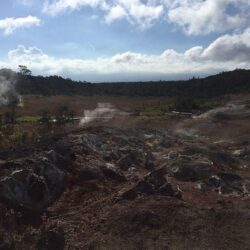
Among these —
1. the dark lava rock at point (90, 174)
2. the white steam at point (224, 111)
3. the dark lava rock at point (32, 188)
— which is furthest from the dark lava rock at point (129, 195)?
the white steam at point (224, 111)

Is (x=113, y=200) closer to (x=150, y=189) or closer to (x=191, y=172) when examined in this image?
(x=150, y=189)

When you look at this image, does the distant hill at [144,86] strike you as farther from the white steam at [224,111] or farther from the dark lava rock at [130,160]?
the dark lava rock at [130,160]

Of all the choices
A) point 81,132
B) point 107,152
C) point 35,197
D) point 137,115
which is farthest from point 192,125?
point 35,197

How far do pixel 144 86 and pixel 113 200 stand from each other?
141095mm

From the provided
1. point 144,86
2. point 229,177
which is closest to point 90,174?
point 229,177

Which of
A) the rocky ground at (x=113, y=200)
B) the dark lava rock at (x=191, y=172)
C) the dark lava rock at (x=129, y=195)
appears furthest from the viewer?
the dark lava rock at (x=191, y=172)

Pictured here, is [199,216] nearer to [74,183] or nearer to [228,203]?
[228,203]

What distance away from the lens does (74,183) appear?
26.8m

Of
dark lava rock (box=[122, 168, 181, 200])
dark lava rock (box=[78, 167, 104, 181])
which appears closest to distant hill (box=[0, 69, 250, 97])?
dark lava rock (box=[78, 167, 104, 181])

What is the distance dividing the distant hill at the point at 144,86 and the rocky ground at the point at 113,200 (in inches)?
3566

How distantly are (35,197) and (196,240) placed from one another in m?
8.77

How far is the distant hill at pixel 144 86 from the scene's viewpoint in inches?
5157

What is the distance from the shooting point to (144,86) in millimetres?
164125

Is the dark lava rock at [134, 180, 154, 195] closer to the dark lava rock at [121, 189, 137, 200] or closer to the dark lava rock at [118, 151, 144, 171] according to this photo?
the dark lava rock at [121, 189, 137, 200]
